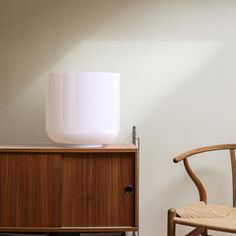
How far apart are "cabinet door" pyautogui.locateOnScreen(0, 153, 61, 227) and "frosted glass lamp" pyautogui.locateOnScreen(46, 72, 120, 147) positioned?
0.14m

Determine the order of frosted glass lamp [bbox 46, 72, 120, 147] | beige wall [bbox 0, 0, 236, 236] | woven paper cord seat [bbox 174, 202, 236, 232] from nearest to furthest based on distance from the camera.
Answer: woven paper cord seat [bbox 174, 202, 236, 232], frosted glass lamp [bbox 46, 72, 120, 147], beige wall [bbox 0, 0, 236, 236]

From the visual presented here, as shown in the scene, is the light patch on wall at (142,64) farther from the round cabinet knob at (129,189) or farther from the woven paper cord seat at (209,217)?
the woven paper cord seat at (209,217)

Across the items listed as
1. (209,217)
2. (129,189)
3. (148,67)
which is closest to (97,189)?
(129,189)

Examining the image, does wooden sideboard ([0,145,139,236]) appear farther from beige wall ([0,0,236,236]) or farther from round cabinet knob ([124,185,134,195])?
beige wall ([0,0,236,236])

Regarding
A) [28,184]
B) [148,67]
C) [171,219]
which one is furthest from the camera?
[148,67]

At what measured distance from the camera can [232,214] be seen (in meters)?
1.93

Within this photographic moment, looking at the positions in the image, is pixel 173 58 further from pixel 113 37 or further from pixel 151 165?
pixel 151 165

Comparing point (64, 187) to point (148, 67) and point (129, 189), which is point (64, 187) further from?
point (148, 67)

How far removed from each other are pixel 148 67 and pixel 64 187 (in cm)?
82

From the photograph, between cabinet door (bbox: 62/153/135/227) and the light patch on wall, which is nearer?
cabinet door (bbox: 62/153/135/227)

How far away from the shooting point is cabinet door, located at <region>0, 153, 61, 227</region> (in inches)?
76.9

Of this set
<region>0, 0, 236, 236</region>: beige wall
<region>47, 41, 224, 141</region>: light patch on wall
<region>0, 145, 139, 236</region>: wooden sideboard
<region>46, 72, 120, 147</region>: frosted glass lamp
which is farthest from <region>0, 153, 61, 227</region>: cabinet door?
<region>47, 41, 224, 141</region>: light patch on wall

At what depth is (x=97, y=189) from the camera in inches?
77.0

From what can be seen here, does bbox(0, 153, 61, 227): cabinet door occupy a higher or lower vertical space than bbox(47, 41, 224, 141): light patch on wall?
lower
